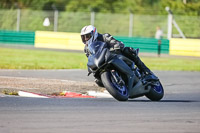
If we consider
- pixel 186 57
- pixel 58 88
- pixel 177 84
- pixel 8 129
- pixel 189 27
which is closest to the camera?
pixel 8 129

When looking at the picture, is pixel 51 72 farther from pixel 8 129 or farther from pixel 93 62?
pixel 8 129

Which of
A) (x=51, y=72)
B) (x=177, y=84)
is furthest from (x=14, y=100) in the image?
(x=51, y=72)

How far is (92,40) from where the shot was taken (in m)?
8.95

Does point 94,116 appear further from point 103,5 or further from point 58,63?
point 103,5

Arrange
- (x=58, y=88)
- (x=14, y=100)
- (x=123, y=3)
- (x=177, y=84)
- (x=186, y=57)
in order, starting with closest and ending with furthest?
(x=14, y=100) → (x=58, y=88) → (x=177, y=84) → (x=186, y=57) → (x=123, y=3)

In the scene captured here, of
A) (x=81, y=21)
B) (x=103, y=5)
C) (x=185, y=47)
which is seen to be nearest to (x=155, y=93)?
(x=185, y=47)

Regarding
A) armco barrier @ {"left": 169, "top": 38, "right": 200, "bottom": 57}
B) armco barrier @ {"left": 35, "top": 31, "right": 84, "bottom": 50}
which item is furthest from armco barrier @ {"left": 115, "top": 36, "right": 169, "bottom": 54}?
armco barrier @ {"left": 35, "top": 31, "right": 84, "bottom": 50}

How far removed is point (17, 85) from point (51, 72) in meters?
4.26

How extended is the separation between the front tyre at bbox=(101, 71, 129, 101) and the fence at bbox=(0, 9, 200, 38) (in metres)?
22.4

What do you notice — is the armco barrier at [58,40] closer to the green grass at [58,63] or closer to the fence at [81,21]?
the fence at [81,21]

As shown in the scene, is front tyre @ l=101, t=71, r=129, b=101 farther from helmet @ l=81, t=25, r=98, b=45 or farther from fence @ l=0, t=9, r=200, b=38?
fence @ l=0, t=9, r=200, b=38

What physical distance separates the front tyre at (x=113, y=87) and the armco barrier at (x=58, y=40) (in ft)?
71.6

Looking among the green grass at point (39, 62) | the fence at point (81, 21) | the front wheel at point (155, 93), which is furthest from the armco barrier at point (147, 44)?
the front wheel at point (155, 93)

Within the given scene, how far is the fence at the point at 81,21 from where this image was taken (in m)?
32.5
